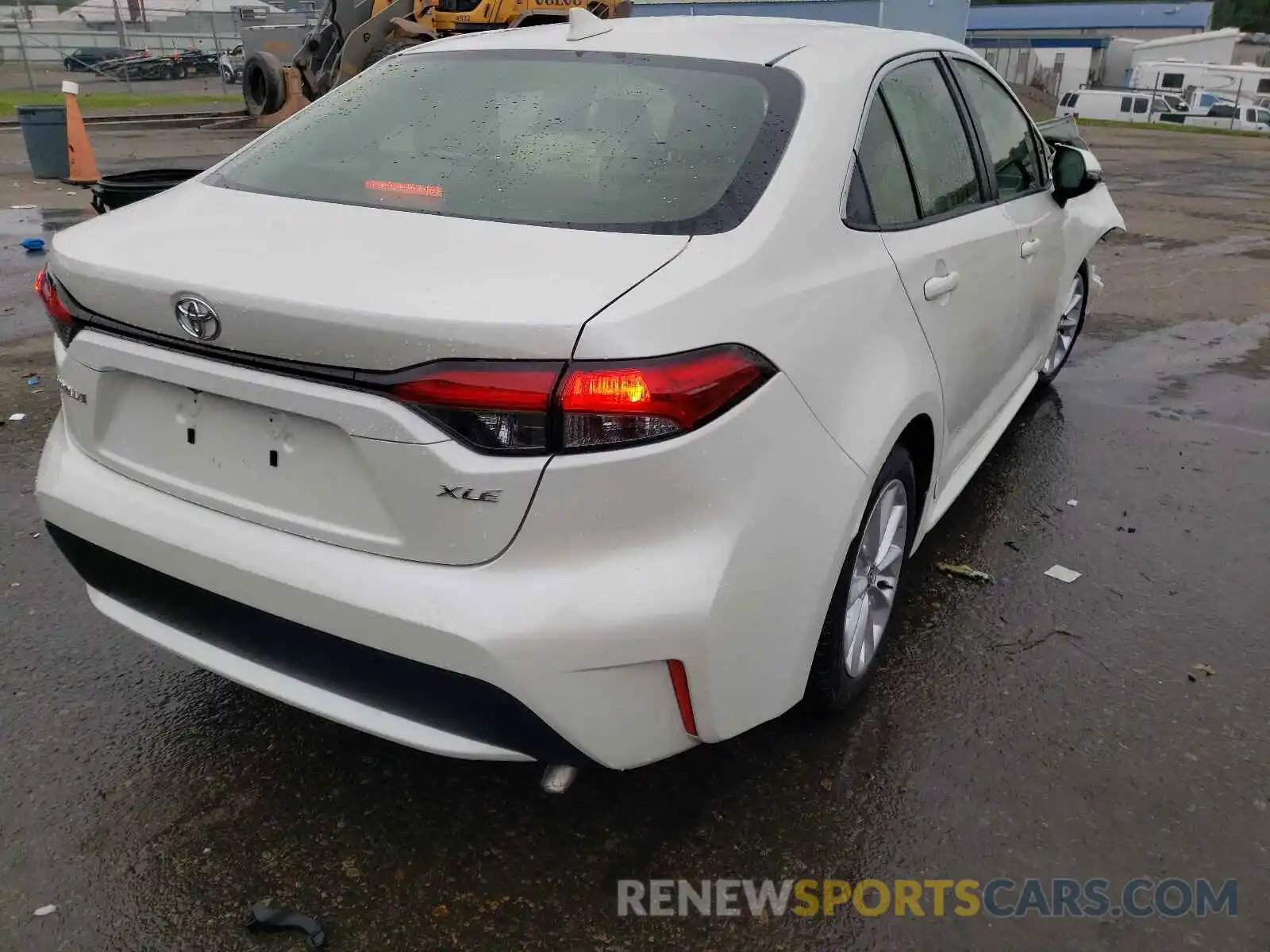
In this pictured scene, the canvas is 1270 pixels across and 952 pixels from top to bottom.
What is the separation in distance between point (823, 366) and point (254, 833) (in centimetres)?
167

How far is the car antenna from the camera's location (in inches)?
115

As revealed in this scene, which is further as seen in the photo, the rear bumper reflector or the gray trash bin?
the gray trash bin

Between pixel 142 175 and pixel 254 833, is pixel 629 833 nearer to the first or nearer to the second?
pixel 254 833

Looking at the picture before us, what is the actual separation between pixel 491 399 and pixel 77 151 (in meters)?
12.4

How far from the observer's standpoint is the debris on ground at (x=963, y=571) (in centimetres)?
358

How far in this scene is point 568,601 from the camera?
186cm

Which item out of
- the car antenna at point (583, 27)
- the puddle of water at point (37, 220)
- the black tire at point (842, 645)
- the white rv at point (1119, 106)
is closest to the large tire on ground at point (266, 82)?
the puddle of water at point (37, 220)

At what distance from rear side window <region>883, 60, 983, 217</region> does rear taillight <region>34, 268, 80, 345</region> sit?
6.88 ft

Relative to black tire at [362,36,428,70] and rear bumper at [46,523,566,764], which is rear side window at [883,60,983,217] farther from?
black tire at [362,36,428,70]

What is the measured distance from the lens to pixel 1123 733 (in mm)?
2760

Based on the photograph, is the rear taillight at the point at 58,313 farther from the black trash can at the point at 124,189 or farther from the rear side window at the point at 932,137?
the black trash can at the point at 124,189

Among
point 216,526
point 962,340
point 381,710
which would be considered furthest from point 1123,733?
point 216,526

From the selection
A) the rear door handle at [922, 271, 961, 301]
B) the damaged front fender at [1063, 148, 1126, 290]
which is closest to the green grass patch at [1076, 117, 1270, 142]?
the damaged front fender at [1063, 148, 1126, 290]

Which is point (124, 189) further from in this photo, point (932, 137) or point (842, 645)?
point (842, 645)
